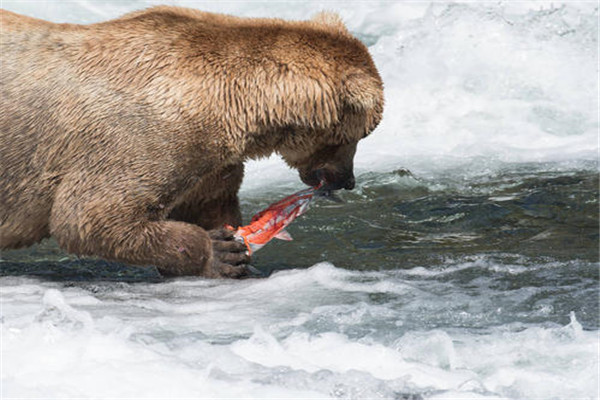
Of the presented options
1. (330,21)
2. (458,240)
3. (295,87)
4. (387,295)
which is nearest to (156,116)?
(295,87)

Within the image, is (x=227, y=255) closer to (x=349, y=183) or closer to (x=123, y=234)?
(x=123, y=234)

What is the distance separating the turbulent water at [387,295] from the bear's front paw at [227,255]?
3.9 inches

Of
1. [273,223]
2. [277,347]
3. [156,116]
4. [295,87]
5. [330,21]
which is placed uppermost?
[330,21]

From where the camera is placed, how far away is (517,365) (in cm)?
381

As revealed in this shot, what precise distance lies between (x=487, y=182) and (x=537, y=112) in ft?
9.23

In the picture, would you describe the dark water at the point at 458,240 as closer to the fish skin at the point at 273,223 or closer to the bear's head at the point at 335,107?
the fish skin at the point at 273,223

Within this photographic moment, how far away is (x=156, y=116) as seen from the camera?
4.86 m

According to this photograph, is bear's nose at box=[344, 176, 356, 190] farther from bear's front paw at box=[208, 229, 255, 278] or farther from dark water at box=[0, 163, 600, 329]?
bear's front paw at box=[208, 229, 255, 278]

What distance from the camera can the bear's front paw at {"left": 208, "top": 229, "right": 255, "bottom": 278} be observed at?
17.0 ft

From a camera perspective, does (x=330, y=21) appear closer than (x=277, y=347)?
No

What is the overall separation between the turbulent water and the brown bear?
1.13ft

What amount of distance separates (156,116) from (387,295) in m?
1.46

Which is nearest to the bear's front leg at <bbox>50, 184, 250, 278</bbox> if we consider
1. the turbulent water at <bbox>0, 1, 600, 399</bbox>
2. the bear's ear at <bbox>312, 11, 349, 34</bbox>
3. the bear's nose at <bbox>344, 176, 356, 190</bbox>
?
the turbulent water at <bbox>0, 1, 600, 399</bbox>

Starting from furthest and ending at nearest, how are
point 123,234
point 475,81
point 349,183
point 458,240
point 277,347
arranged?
point 475,81, point 458,240, point 349,183, point 123,234, point 277,347
